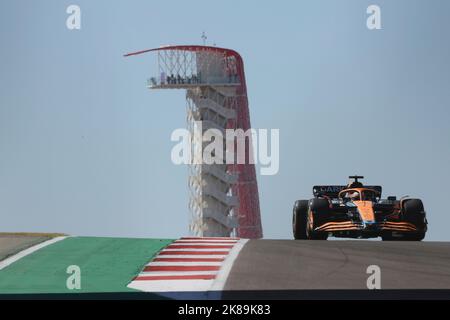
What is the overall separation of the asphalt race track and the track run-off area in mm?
14

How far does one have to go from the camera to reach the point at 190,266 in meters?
19.0

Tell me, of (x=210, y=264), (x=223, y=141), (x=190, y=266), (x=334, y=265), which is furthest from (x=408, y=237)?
(x=223, y=141)

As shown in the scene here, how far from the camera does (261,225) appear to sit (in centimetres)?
11319

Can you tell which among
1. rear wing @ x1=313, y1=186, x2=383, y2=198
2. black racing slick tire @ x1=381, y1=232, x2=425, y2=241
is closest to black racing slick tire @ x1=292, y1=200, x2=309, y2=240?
rear wing @ x1=313, y1=186, x2=383, y2=198

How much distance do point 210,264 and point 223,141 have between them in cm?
9260

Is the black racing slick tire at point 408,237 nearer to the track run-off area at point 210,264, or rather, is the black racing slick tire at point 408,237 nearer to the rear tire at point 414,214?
the rear tire at point 414,214

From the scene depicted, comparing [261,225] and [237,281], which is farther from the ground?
[237,281]

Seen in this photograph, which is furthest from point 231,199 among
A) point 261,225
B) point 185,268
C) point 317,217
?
point 185,268

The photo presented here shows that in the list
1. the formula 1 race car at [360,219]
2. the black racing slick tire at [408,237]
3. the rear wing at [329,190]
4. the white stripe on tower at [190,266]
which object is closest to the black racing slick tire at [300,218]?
the formula 1 race car at [360,219]

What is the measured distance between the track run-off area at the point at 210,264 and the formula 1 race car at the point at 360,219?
7.93 feet

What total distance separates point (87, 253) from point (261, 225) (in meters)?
93.2

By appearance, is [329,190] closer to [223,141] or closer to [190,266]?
[190,266]

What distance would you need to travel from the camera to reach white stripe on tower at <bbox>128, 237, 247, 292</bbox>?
665 inches
